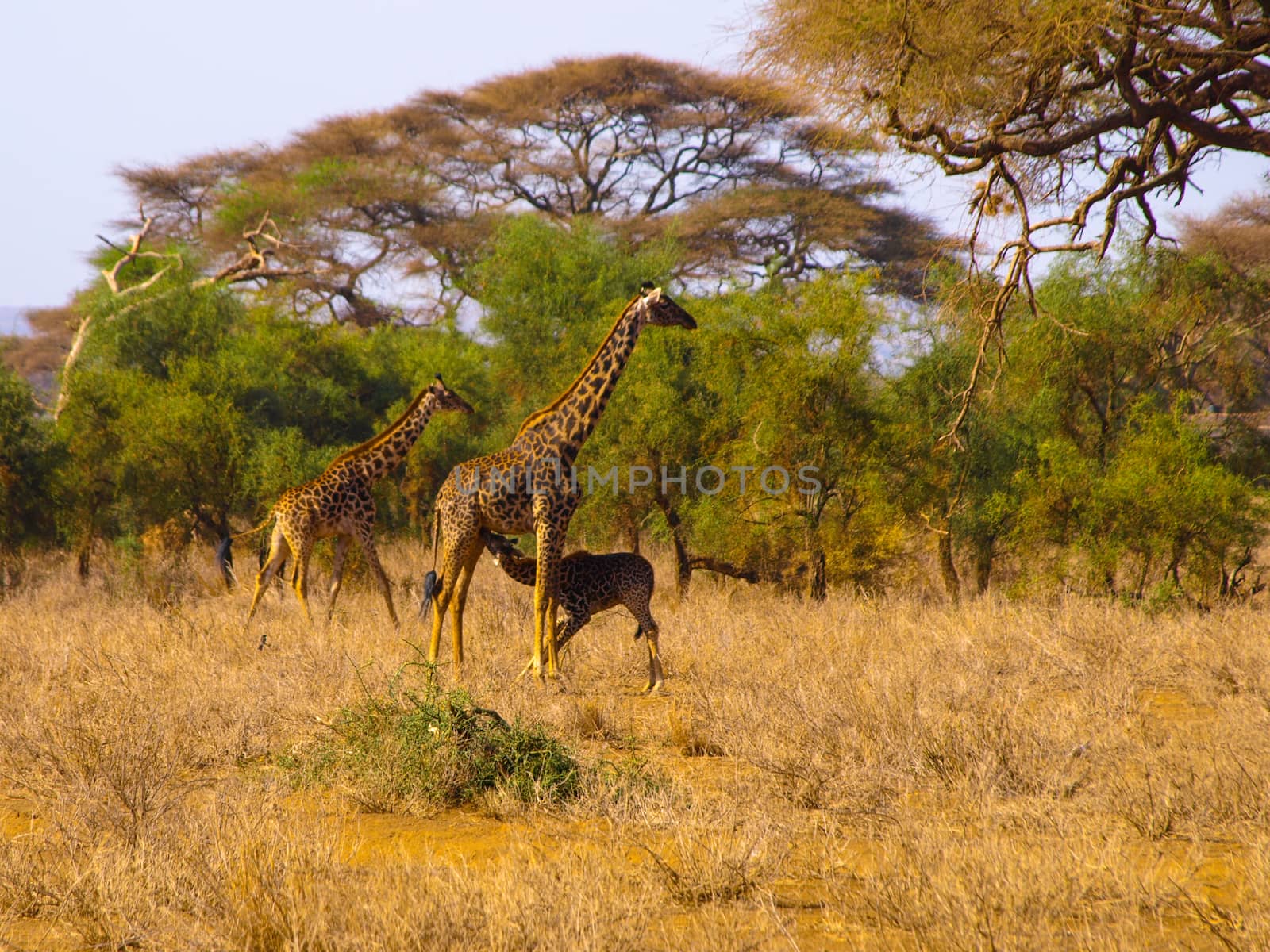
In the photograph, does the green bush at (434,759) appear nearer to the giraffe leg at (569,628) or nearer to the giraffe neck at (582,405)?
the giraffe leg at (569,628)

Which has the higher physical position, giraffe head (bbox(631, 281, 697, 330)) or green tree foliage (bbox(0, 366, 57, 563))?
giraffe head (bbox(631, 281, 697, 330))

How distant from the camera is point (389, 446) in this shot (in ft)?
32.7

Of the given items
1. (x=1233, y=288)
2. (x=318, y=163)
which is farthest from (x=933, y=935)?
(x=318, y=163)

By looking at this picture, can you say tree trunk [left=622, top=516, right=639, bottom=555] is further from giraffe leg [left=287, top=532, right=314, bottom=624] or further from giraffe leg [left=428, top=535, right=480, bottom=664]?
giraffe leg [left=428, top=535, right=480, bottom=664]

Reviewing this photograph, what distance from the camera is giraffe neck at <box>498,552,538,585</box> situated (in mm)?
7887

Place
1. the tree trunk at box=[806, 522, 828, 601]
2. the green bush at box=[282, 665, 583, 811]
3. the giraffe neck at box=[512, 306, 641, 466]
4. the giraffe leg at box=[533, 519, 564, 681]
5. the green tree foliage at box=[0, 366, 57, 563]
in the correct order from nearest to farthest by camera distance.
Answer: the green bush at box=[282, 665, 583, 811], the giraffe leg at box=[533, 519, 564, 681], the giraffe neck at box=[512, 306, 641, 466], the tree trunk at box=[806, 522, 828, 601], the green tree foliage at box=[0, 366, 57, 563]

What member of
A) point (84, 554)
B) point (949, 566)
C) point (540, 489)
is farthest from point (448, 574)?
point (84, 554)

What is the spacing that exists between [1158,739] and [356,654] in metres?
5.09

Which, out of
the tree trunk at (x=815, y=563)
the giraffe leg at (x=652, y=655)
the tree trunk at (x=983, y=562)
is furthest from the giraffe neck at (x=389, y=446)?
the tree trunk at (x=983, y=562)

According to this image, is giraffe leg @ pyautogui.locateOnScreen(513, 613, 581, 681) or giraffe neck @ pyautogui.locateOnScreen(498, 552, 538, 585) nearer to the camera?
giraffe leg @ pyautogui.locateOnScreen(513, 613, 581, 681)

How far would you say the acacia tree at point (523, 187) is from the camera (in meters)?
23.1

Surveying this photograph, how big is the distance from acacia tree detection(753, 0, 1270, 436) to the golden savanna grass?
9.21ft

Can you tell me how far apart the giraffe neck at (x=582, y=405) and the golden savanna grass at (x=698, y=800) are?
1.57 meters

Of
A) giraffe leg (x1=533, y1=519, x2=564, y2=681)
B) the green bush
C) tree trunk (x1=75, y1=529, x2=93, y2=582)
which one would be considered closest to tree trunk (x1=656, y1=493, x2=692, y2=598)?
giraffe leg (x1=533, y1=519, x2=564, y2=681)
